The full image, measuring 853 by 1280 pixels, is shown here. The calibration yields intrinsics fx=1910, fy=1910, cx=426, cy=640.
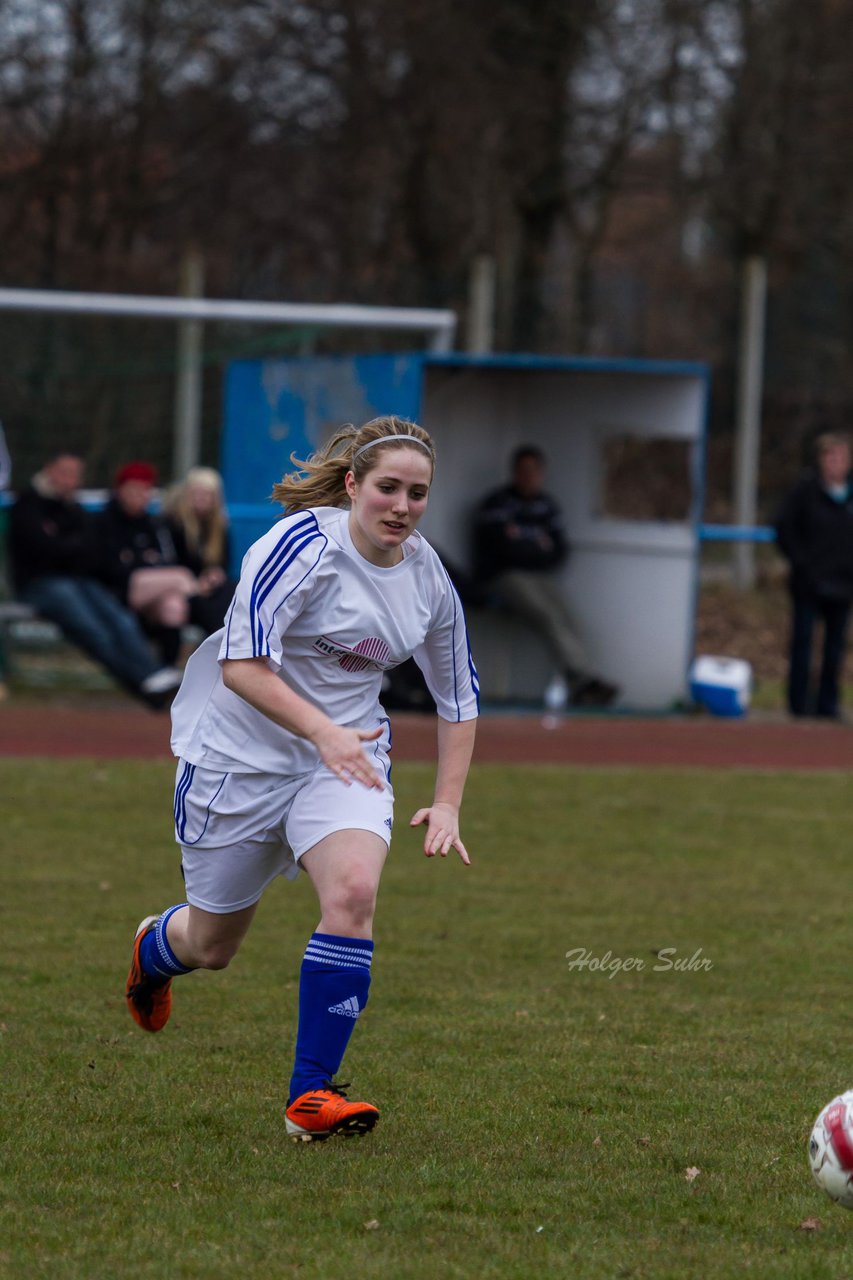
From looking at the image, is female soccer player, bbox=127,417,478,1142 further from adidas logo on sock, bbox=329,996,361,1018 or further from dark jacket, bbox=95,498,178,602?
dark jacket, bbox=95,498,178,602

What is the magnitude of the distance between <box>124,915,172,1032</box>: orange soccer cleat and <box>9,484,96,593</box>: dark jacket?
25.9 feet

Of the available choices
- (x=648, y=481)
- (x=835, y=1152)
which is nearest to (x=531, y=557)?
(x=648, y=481)

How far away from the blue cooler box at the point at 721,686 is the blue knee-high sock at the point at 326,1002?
9.53m

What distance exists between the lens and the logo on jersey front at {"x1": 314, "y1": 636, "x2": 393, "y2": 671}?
15.0 feet

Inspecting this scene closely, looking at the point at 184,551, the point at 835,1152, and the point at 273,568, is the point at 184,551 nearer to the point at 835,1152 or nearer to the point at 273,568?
the point at 273,568

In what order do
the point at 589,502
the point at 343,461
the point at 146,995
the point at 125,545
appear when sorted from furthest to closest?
the point at 589,502 < the point at 125,545 < the point at 146,995 < the point at 343,461

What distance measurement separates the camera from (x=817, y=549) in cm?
1355

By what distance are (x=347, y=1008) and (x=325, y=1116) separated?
0.83 ft

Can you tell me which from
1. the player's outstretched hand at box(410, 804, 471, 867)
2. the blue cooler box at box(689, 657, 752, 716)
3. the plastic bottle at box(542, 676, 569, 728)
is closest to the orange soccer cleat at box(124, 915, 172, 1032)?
Result: the player's outstretched hand at box(410, 804, 471, 867)

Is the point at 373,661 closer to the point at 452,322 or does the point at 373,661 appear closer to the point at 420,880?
the point at 420,880

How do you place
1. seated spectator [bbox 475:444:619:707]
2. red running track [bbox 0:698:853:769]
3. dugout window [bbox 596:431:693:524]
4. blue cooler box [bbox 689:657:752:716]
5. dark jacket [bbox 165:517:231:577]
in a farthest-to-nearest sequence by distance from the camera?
dugout window [bbox 596:431:693:524] → seated spectator [bbox 475:444:619:707] → blue cooler box [bbox 689:657:752:716] → dark jacket [bbox 165:517:231:577] → red running track [bbox 0:698:853:769]

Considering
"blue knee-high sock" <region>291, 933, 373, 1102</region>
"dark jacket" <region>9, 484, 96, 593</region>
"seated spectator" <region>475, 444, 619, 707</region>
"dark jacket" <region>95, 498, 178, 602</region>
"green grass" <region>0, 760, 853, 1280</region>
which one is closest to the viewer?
"green grass" <region>0, 760, 853, 1280</region>

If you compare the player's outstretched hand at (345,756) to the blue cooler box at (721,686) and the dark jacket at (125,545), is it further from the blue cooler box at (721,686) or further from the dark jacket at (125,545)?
the blue cooler box at (721,686)

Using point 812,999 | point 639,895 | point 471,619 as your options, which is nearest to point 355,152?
point 471,619
